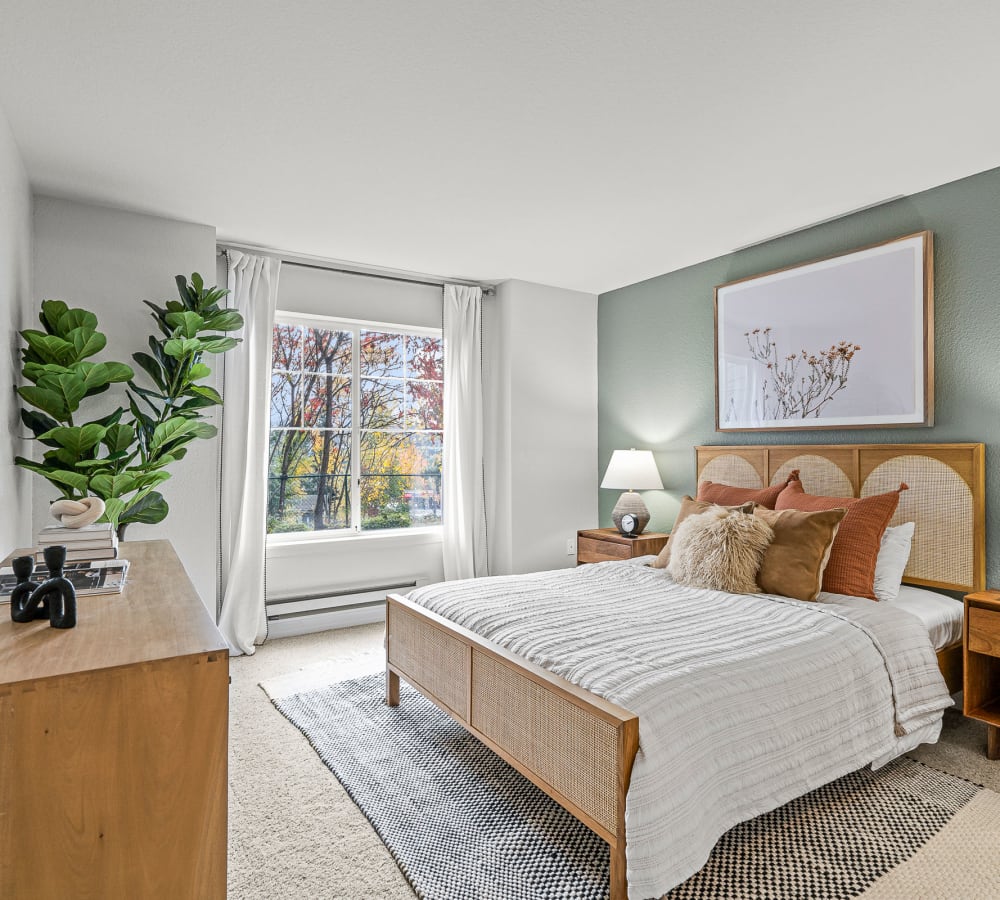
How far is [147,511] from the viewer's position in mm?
3090

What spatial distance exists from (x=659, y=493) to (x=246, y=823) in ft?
11.0

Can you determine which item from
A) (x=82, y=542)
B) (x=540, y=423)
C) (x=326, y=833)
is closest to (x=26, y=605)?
(x=82, y=542)

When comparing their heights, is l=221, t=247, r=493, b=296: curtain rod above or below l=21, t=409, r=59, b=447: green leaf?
above

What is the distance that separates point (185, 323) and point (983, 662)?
3980mm

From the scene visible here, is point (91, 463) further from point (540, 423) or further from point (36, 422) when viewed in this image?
point (540, 423)

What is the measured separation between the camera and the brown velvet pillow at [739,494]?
342 centimetres

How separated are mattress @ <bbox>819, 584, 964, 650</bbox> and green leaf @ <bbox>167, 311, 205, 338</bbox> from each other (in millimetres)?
3283

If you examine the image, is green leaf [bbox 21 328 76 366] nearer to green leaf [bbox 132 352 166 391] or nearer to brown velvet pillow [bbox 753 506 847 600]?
green leaf [bbox 132 352 166 391]

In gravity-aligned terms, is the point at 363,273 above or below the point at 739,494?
above

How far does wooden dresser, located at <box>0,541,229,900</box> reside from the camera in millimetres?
947

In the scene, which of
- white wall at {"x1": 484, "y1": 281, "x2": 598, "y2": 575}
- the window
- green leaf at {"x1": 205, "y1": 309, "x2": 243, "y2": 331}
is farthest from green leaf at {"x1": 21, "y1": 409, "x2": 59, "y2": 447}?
white wall at {"x1": 484, "y1": 281, "x2": 598, "y2": 575}

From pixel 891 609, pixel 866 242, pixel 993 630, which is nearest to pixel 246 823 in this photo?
pixel 891 609

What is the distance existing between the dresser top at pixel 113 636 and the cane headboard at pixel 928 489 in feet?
10.5

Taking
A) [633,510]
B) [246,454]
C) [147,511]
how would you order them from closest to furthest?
[147,511]
[246,454]
[633,510]
